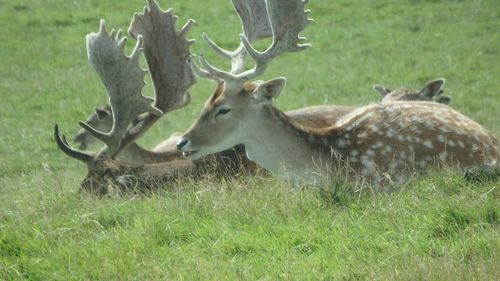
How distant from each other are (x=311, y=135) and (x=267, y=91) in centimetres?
51

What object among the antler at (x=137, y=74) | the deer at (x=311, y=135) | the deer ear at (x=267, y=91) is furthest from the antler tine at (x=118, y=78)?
the deer ear at (x=267, y=91)

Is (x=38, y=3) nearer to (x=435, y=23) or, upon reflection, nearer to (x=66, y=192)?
(x=435, y=23)

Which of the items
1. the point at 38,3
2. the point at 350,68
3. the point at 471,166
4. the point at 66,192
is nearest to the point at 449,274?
the point at 471,166

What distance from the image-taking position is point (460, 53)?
17.6 m

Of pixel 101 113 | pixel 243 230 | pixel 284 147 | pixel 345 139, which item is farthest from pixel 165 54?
pixel 243 230

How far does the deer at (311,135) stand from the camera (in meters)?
7.58

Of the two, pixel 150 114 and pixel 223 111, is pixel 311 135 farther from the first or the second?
pixel 150 114

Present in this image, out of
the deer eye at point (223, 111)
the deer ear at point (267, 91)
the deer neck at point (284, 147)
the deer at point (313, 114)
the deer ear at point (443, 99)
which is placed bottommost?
the deer ear at point (443, 99)

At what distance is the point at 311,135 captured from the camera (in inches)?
310

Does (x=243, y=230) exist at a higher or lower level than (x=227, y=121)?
lower

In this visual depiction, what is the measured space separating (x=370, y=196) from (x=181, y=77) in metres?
2.68

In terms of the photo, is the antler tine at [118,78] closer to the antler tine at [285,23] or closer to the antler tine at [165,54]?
the antler tine at [165,54]

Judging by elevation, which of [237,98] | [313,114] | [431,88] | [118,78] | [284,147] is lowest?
[431,88]

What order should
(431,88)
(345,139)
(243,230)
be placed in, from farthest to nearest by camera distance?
(431,88), (345,139), (243,230)
